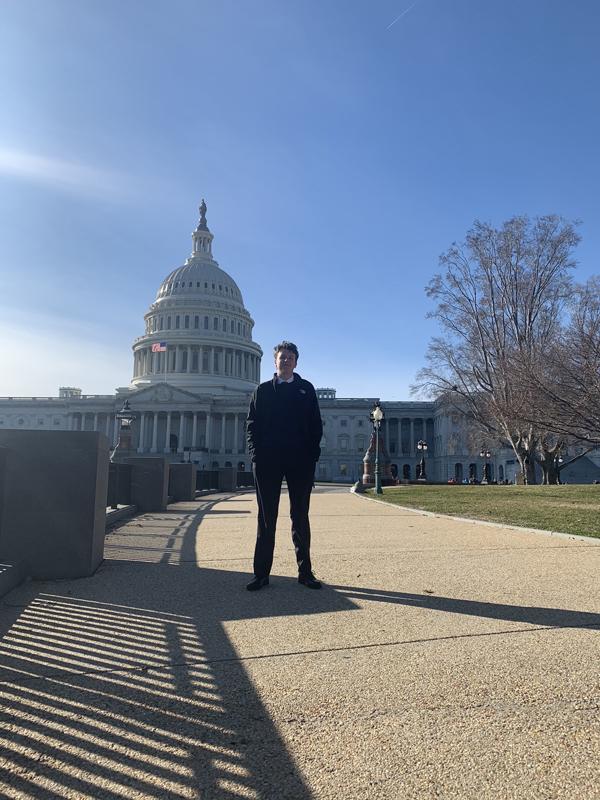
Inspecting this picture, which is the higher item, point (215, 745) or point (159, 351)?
point (159, 351)

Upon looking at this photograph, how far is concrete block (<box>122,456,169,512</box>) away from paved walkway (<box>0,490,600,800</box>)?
9.51 meters

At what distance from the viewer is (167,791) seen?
2170 millimetres

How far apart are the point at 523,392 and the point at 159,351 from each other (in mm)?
89928

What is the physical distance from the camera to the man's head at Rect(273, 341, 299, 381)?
20.2ft

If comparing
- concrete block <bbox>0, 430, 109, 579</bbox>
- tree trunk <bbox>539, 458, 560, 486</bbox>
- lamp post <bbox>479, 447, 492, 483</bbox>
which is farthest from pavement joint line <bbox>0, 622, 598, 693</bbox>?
lamp post <bbox>479, 447, 492, 483</bbox>

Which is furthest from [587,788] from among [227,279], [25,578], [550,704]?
[227,279]

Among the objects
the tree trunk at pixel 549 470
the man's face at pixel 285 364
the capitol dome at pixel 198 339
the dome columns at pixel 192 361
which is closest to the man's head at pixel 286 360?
the man's face at pixel 285 364

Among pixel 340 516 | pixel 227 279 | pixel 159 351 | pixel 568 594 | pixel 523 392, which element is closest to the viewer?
pixel 568 594

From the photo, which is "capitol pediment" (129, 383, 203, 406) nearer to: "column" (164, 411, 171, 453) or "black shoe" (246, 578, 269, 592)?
"column" (164, 411, 171, 453)

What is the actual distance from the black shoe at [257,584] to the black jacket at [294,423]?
1.18 metres

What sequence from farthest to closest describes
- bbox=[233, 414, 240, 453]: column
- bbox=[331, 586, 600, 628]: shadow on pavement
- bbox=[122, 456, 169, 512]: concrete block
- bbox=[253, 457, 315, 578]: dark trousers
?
bbox=[233, 414, 240, 453]: column
bbox=[122, 456, 169, 512]: concrete block
bbox=[253, 457, 315, 578]: dark trousers
bbox=[331, 586, 600, 628]: shadow on pavement

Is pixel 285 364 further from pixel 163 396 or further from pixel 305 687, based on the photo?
pixel 163 396

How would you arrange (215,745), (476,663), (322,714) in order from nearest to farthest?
(215,745) → (322,714) → (476,663)

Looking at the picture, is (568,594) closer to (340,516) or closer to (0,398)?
(340,516)
